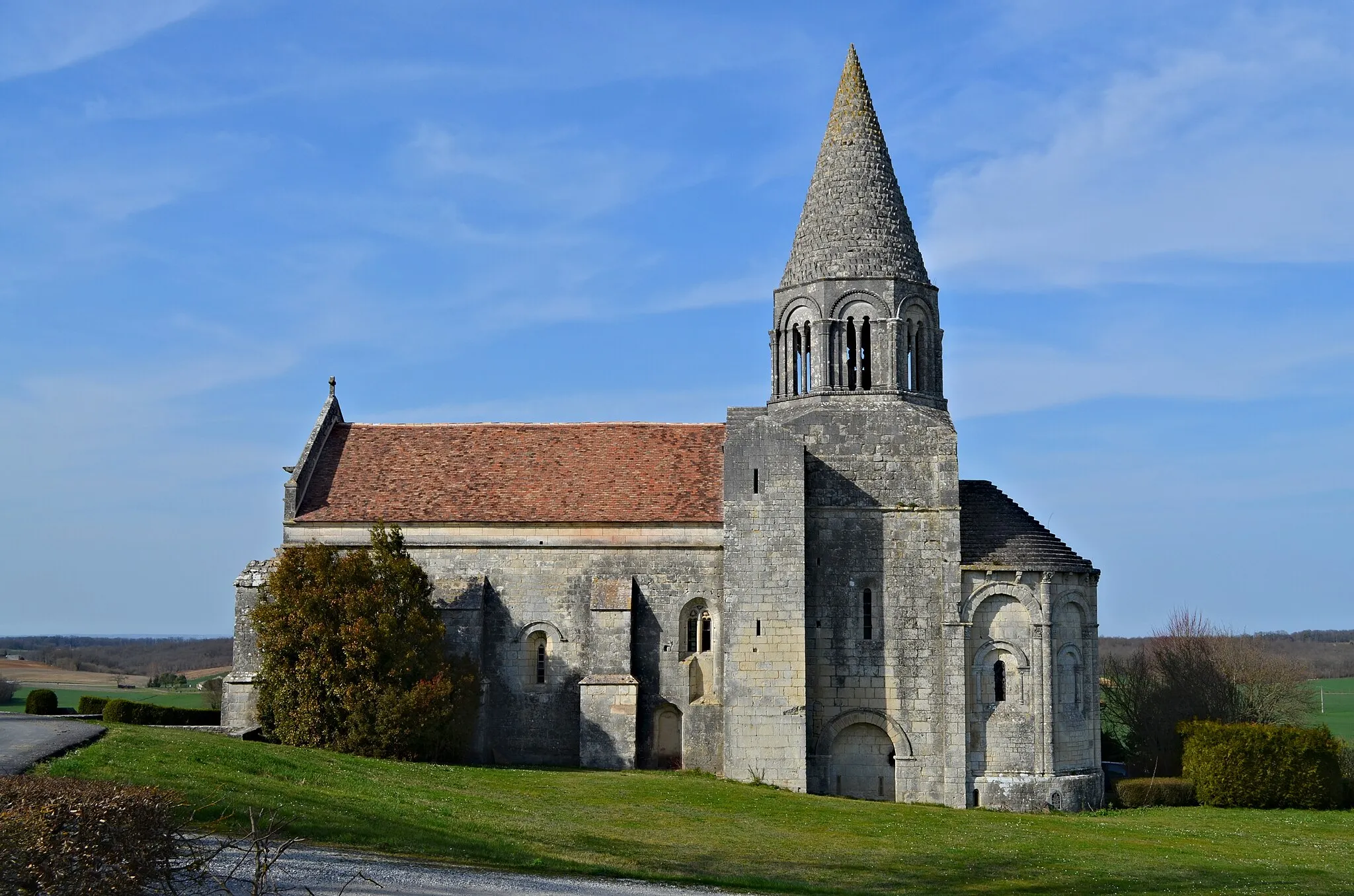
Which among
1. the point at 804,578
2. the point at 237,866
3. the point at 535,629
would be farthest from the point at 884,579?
the point at 237,866

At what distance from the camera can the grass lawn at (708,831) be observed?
75.7 ft

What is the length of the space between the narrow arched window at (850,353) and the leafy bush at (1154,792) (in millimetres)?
14563

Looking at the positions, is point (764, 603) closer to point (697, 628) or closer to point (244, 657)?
point (697, 628)

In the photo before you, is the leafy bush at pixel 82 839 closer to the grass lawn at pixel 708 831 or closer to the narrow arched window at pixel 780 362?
the grass lawn at pixel 708 831

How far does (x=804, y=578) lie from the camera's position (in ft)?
123

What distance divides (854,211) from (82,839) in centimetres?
3170

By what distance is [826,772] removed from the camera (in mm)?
37469

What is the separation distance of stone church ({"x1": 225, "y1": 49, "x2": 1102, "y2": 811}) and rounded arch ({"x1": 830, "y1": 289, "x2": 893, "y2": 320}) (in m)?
0.06

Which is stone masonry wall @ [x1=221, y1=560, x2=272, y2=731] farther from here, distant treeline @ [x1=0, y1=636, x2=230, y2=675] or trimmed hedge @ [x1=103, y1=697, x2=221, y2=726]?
distant treeline @ [x1=0, y1=636, x2=230, y2=675]

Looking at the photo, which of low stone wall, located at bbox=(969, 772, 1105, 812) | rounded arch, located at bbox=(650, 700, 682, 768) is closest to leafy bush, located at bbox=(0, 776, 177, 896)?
rounded arch, located at bbox=(650, 700, 682, 768)

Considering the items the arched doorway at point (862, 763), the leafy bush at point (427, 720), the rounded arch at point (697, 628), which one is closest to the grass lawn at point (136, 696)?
the leafy bush at point (427, 720)

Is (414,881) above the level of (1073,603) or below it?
below

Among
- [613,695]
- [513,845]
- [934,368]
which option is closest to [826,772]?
[613,695]

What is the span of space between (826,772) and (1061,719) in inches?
269
